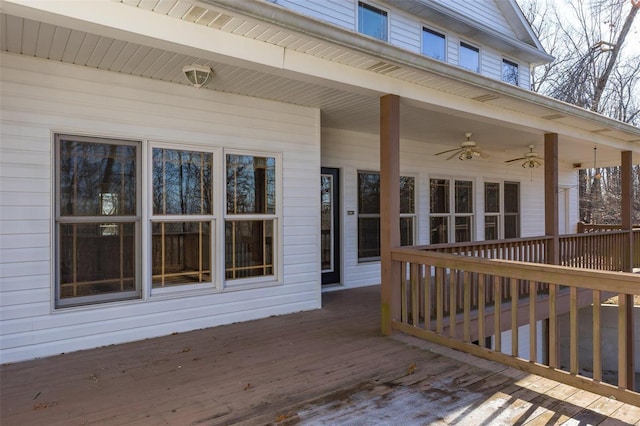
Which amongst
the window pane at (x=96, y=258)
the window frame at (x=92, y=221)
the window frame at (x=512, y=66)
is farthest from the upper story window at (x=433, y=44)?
the window pane at (x=96, y=258)

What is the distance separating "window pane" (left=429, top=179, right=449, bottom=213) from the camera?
7.84m

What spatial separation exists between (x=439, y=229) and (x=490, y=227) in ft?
5.47

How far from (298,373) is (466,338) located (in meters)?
1.48

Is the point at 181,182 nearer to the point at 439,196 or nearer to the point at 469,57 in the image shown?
the point at 439,196

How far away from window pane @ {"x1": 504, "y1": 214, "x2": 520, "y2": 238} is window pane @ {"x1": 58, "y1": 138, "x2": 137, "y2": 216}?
7993mm

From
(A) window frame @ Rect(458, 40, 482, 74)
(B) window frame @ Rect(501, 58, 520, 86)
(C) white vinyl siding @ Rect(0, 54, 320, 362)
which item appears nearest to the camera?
(C) white vinyl siding @ Rect(0, 54, 320, 362)

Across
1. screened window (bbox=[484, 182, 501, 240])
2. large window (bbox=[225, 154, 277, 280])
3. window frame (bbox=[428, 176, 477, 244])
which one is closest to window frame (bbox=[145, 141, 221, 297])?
large window (bbox=[225, 154, 277, 280])

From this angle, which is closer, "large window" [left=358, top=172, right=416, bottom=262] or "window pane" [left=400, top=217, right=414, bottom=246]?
"large window" [left=358, top=172, right=416, bottom=262]

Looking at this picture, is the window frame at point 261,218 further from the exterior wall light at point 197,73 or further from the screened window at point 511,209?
the screened window at point 511,209

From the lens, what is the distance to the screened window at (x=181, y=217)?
418 centimetres

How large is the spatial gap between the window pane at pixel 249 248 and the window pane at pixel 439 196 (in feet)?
13.0

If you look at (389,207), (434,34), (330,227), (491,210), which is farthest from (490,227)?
(389,207)

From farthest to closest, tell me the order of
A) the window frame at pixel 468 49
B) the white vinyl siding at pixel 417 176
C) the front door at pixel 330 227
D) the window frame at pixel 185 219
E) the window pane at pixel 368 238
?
the window frame at pixel 468 49 → the window pane at pixel 368 238 → the white vinyl siding at pixel 417 176 → the front door at pixel 330 227 → the window frame at pixel 185 219

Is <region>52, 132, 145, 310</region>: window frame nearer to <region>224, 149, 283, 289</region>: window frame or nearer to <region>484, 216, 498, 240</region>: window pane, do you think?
<region>224, 149, 283, 289</region>: window frame
